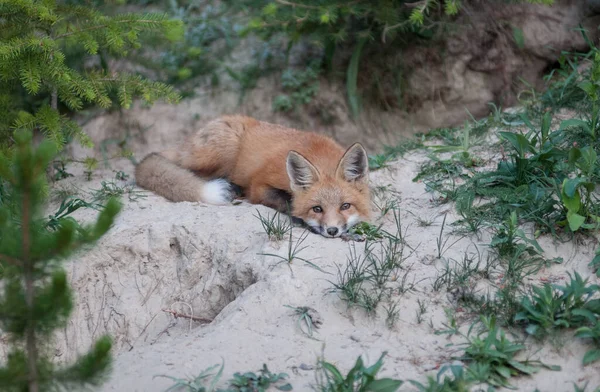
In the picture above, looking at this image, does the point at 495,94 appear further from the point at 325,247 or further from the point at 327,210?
the point at 325,247

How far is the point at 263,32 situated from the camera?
6969mm

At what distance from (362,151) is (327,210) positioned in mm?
589

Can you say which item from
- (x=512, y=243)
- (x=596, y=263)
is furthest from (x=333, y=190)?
(x=596, y=263)

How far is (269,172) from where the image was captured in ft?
18.6

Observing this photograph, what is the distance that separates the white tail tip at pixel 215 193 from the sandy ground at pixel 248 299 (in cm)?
22

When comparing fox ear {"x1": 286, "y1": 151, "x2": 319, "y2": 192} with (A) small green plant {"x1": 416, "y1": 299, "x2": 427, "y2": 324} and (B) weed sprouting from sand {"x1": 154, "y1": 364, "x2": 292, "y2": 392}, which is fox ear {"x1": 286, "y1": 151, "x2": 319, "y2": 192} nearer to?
(A) small green plant {"x1": 416, "y1": 299, "x2": 427, "y2": 324}

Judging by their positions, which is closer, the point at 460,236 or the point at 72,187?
the point at 460,236

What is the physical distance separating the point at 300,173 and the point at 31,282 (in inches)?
119

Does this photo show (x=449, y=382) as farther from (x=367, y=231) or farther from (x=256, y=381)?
(x=367, y=231)

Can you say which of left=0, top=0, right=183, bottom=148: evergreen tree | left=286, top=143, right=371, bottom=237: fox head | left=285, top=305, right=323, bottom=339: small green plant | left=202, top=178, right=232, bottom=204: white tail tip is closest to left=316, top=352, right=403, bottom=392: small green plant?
left=285, top=305, right=323, bottom=339: small green plant

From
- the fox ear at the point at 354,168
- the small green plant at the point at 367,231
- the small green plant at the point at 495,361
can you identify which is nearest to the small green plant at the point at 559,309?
the small green plant at the point at 495,361

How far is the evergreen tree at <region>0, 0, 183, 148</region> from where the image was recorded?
4945 mm

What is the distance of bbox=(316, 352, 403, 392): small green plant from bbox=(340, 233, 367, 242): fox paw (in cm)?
142

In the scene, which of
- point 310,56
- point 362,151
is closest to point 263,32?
point 310,56
